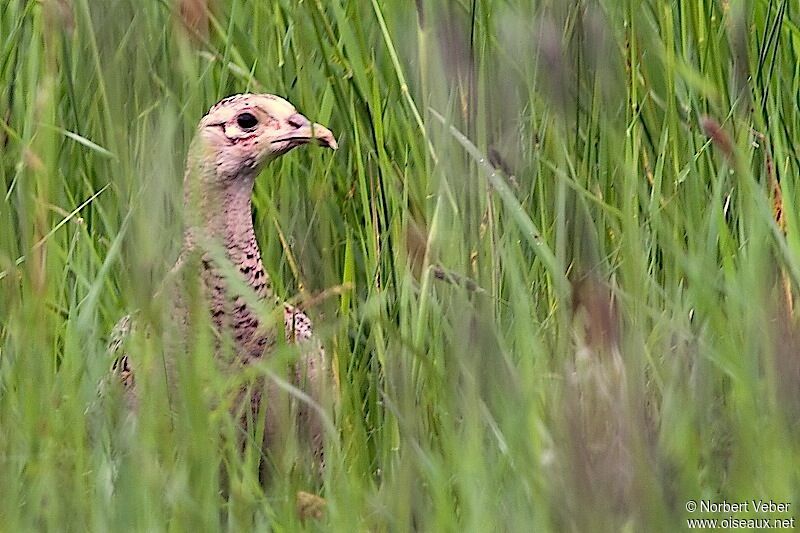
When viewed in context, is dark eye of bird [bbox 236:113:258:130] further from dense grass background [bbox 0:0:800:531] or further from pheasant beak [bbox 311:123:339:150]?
pheasant beak [bbox 311:123:339:150]

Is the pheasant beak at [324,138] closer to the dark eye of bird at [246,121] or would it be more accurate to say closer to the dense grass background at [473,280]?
the dense grass background at [473,280]

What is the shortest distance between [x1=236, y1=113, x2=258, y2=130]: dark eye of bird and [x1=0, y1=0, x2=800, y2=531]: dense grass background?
13 centimetres

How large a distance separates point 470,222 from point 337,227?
0.89 meters

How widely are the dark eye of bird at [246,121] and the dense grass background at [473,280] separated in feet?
0.43

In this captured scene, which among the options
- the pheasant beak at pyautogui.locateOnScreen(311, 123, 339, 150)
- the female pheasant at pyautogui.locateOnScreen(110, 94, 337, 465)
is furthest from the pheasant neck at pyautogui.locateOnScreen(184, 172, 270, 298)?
the pheasant beak at pyautogui.locateOnScreen(311, 123, 339, 150)

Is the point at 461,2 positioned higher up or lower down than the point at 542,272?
higher up

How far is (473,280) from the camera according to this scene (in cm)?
199

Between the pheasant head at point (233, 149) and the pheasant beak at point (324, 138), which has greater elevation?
the pheasant beak at point (324, 138)

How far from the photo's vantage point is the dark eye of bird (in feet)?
9.46

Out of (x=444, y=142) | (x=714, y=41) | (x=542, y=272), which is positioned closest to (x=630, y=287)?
(x=444, y=142)

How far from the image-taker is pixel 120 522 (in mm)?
1715

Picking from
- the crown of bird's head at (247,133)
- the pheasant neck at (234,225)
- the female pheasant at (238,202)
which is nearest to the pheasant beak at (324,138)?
the female pheasant at (238,202)

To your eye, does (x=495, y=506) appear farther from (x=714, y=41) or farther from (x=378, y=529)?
(x=714, y=41)

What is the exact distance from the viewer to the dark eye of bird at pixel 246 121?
2883mm
